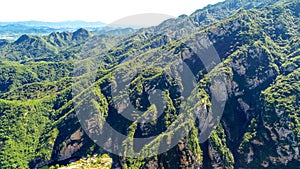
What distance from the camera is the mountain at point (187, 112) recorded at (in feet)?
395

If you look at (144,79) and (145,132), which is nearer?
(145,132)

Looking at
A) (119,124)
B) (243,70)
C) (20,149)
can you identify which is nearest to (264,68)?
(243,70)

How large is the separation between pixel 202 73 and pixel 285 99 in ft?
131

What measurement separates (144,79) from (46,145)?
54.3 meters

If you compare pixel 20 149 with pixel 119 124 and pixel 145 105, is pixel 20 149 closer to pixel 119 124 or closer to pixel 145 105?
pixel 119 124

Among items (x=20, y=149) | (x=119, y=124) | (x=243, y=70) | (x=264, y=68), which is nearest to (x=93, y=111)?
(x=119, y=124)

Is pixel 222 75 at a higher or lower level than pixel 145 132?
higher

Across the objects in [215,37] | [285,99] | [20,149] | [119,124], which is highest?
[215,37]

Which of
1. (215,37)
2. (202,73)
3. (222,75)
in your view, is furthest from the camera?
(215,37)

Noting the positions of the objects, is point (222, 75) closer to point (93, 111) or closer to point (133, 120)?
point (133, 120)

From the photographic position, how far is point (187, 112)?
131625 mm

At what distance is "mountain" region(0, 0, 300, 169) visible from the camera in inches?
4739

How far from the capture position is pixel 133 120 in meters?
143

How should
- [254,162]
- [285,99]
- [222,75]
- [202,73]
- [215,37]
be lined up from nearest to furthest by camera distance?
[254,162] → [285,99] → [222,75] → [202,73] → [215,37]
